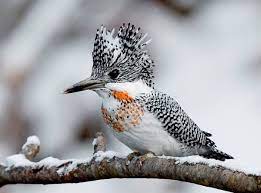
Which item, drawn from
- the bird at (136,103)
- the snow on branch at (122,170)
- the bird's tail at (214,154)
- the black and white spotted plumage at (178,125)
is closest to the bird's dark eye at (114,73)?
the bird at (136,103)

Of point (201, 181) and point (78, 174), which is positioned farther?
point (78, 174)

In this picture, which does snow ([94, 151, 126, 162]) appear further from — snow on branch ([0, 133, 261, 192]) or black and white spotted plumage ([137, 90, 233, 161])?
black and white spotted plumage ([137, 90, 233, 161])

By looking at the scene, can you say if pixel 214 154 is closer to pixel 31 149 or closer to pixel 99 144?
pixel 99 144

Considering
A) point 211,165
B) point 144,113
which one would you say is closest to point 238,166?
point 211,165

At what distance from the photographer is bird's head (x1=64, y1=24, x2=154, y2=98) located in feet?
10.5

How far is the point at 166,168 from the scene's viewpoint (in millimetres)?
2375

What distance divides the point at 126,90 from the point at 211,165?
96 centimetres

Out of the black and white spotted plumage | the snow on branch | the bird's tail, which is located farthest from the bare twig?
the bird's tail

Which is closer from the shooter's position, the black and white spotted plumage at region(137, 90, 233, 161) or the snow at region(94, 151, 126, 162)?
the snow at region(94, 151, 126, 162)

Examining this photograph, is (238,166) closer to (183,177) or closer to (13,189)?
(183,177)

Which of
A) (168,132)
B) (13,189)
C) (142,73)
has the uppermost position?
(142,73)

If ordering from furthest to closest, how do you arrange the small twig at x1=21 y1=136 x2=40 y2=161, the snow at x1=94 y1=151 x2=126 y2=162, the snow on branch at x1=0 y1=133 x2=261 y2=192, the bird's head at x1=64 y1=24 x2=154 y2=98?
the bird's head at x1=64 y1=24 x2=154 y2=98 < the small twig at x1=21 y1=136 x2=40 y2=161 < the snow at x1=94 y1=151 x2=126 y2=162 < the snow on branch at x1=0 y1=133 x2=261 y2=192

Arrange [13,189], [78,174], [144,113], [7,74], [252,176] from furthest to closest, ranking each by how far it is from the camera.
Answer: [7,74] → [13,189] → [144,113] → [78,174] → [252,176]

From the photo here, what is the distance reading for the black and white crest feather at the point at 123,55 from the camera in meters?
3.19
